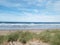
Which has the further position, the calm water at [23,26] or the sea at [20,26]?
the calm water at [23,26]

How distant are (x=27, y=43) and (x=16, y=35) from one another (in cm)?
163

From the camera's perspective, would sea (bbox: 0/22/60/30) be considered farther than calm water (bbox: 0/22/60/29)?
No

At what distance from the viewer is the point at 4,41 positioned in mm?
18328

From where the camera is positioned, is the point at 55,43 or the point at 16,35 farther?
the point at 16,35

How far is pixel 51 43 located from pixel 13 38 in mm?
3298

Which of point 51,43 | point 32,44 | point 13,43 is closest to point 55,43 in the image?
point 51,43

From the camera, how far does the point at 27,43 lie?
18.6 meters

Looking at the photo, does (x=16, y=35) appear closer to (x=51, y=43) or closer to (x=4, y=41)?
(x=4, y=41)

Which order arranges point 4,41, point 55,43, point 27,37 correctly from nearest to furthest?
point 55,43 → point 4,41 → point 27,37

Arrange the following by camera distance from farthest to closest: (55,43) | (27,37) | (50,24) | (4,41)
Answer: (50,24) → (27,37) → (4,41) → (55,43)

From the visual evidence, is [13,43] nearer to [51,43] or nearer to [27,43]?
[27,43]

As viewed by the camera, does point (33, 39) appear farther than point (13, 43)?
Yes

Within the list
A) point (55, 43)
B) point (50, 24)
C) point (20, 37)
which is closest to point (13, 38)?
point (20, 37)

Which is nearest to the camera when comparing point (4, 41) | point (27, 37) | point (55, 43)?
point (55, 43)
